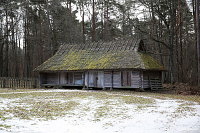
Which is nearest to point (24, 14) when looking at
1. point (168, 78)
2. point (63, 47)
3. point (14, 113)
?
point (63, 47)

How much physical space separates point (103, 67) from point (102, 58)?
7.14ft

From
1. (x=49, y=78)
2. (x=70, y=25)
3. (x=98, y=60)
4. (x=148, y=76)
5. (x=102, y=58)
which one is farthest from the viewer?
(x=70, y=25)

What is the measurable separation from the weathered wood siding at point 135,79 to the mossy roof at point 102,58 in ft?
3.39

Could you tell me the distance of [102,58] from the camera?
26.8 metres

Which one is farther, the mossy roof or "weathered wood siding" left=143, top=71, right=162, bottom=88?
"weathered wood siding" left=143, top=71, right=162, bottom=88

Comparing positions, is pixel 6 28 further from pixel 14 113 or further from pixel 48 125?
pixel 48 125

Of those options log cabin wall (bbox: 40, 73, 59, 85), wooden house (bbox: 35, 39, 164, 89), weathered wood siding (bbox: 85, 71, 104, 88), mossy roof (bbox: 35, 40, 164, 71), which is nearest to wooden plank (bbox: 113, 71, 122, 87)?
wooden house (bbox: 35, 39, 164, 89)

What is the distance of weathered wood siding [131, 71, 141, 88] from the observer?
23922 mm

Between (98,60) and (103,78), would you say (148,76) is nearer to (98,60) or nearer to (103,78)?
(103,78)

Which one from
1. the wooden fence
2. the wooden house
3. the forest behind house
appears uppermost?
the forest behind house

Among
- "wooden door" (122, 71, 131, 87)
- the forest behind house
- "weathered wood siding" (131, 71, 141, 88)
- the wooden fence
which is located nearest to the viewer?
"weathered wood siding" (131, 71, 141, 88)

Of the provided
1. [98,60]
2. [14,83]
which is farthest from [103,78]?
[14,83]

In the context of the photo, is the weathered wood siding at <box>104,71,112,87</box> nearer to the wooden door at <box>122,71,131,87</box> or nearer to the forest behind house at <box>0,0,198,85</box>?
the wooden door at <box>122,71,131,87</box>

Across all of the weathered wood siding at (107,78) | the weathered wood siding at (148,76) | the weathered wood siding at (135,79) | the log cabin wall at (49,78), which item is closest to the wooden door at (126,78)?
the weathered wood siding at (135,79)
